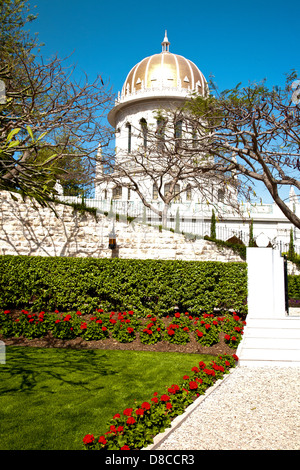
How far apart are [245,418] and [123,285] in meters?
6.23

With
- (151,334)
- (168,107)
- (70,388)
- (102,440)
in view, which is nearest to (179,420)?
(102,440)

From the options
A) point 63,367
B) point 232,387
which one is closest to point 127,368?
point 63,367

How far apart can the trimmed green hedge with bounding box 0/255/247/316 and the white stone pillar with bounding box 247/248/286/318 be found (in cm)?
147

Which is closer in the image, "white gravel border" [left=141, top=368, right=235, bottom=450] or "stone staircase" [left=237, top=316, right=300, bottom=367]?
"white gravel border" [left=141, top=368, right=235, bottom=450]

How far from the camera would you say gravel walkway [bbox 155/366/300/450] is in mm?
3939

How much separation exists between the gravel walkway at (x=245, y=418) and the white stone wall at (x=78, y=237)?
28.2 feet

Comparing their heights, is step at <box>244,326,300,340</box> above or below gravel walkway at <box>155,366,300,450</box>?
above

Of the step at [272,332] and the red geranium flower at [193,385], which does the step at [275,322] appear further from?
the red geranium flower at [193,385]

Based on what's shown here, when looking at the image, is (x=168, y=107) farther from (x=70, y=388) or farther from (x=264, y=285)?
(x=70, y=388)

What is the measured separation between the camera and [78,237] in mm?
14461

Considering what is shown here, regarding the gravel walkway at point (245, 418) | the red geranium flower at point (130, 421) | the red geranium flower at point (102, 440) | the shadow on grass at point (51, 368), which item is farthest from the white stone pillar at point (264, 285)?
the red geranium flower at point (102, 440)

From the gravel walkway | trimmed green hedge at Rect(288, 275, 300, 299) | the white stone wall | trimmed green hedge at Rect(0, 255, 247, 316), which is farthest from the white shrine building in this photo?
the gravel walkway

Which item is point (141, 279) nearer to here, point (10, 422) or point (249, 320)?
point (249, 320)

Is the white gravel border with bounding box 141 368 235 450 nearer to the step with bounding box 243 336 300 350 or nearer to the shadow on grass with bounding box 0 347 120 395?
the shadow on grass with bounding box 0 347 120 395
